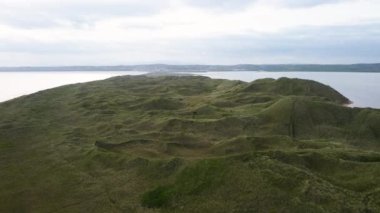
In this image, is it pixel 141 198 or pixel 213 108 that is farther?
pixel 213 108

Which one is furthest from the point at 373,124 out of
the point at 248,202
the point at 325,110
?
the point at 248,202

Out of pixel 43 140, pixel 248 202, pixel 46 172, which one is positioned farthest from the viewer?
pixel 43 140

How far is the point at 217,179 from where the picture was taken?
Answer: 30.2m

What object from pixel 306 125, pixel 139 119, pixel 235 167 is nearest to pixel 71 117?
pixel 139 119

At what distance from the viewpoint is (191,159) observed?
114 ft

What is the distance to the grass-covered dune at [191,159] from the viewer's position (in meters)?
28.1

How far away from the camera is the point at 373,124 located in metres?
51.6

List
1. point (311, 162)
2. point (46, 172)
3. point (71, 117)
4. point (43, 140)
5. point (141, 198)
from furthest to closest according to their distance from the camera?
point (71, 117) < point (43, 140) < point (46, 172) < point (311, 162) < point (141, 198)

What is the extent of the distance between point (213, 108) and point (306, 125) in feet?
47.7

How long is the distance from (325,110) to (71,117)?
33.6 m

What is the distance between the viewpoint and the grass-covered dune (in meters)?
28.1

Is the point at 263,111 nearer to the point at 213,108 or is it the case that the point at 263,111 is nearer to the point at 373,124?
the point at 213,108

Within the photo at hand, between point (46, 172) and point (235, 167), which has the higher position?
point (235, 167)

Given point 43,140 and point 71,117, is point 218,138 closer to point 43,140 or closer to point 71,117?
point 43,140
